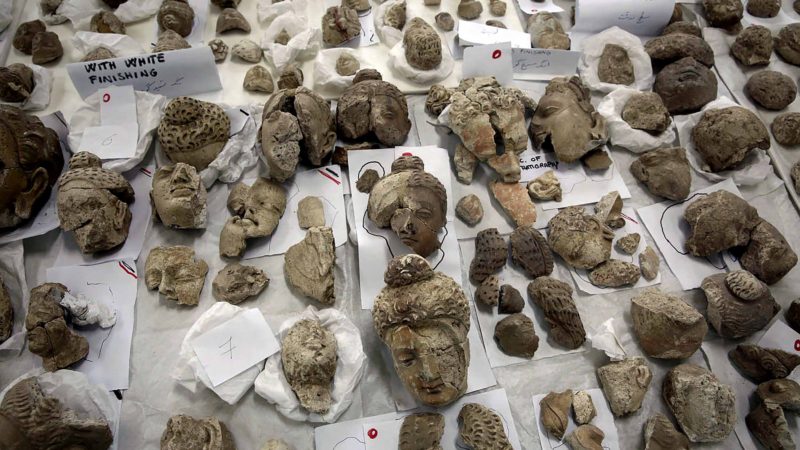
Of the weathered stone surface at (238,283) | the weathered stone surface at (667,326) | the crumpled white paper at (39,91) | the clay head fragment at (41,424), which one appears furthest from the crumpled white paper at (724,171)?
the crumpled white paper at (39,91)

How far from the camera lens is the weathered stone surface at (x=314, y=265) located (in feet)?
8.14

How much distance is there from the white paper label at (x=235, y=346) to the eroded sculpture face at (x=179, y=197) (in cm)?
58

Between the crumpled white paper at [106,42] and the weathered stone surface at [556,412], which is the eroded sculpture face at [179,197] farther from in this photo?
the weathered stone surface at [556,412]

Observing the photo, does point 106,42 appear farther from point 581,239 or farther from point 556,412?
point 556,412

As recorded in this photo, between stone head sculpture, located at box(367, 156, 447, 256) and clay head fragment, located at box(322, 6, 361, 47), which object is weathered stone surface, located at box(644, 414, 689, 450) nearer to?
stone head sculpture, located at box(367, 156, 447, 256)

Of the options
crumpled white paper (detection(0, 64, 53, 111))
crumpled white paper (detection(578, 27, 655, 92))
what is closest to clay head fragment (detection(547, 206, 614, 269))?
crumpled white paper (detection(578, 27, 655, 92))

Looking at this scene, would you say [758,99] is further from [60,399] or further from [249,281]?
[60,399]

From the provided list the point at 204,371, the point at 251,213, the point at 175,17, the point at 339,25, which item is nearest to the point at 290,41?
the point at 339,25

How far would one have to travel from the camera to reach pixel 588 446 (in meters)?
2.21

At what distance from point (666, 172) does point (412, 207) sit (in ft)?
4.84

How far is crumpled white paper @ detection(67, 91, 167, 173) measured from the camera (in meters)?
2.86

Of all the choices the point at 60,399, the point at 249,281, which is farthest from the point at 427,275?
the point at 60,399

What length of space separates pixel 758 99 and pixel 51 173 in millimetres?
4121

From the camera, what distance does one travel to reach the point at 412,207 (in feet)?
8.14
